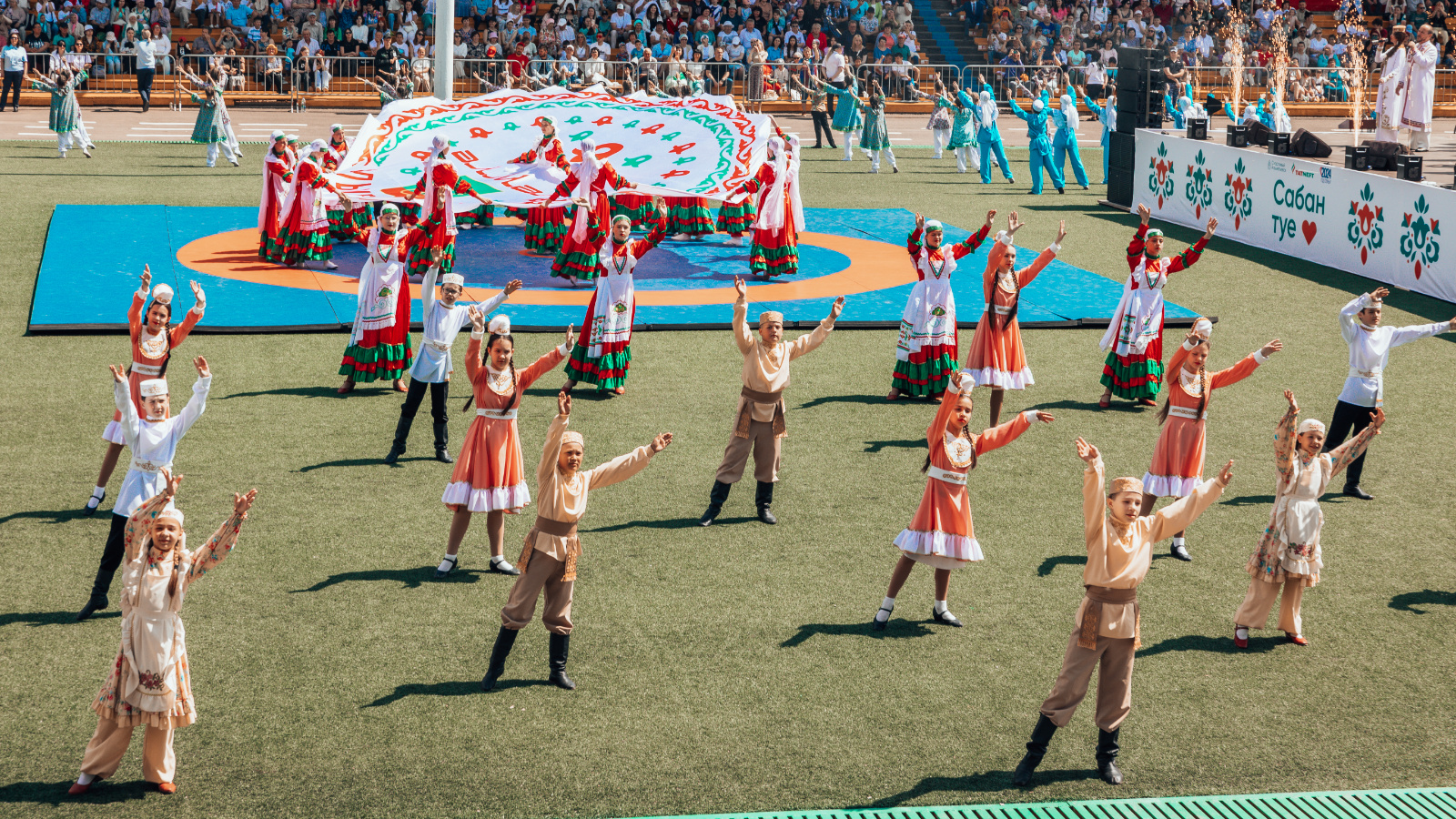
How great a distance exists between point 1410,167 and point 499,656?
16.3 meters

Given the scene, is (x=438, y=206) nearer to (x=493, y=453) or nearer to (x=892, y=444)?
(x=892, y=444)

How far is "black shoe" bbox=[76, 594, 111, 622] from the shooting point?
8.14 meters

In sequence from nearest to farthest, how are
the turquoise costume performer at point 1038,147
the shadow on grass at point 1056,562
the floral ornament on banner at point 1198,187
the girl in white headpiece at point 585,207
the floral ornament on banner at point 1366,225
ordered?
the shadow on grass at point 1056,562
the girl in white headpiece at point 585,207
the floral ornament on banner at point 1366,225
the floral ornament on banner at point 1198,187
the turquoise costume performer at point 1038,147

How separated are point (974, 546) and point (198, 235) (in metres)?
15.5

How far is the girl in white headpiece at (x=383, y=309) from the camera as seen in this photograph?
12.9 meters

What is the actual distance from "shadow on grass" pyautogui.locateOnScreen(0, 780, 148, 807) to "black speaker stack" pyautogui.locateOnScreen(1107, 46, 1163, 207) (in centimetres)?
2305

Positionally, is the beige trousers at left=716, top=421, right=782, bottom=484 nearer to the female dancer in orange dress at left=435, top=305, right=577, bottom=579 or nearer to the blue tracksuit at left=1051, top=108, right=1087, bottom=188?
the female dancer in orange dress at left=435, top=305, right=577, bottom=579

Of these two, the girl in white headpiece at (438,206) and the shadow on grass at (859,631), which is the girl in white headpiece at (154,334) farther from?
the shadow on grass at (859,631)

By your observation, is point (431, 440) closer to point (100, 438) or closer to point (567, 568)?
point (100, 438)

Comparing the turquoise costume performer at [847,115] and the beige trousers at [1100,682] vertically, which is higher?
the turquoise costume performer at [847,115]

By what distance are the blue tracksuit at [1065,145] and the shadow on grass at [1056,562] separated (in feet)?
63.2

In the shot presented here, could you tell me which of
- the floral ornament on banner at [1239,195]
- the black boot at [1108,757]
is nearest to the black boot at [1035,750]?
the black boot at [1108,757]

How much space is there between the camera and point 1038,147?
2731cm

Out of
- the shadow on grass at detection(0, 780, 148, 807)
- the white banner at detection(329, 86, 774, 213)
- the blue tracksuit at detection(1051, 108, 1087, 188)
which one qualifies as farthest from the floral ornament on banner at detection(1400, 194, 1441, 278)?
the shadow on grass at detection(0, 780, 148, 807)
